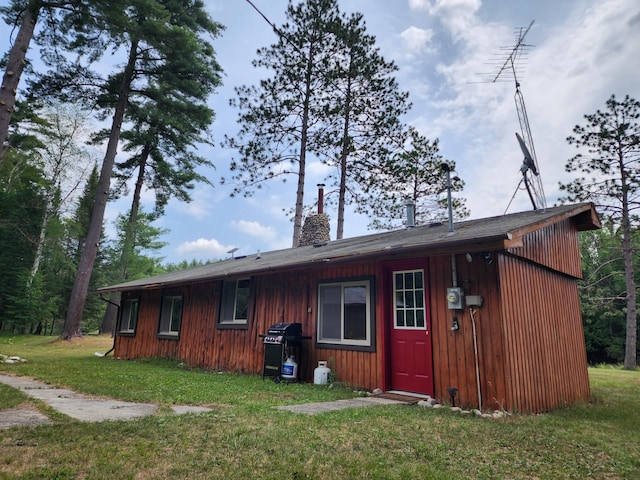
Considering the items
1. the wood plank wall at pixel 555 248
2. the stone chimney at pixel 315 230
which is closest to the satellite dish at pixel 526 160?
the wood plank wall at pixel 555 248

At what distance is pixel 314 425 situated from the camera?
358cm

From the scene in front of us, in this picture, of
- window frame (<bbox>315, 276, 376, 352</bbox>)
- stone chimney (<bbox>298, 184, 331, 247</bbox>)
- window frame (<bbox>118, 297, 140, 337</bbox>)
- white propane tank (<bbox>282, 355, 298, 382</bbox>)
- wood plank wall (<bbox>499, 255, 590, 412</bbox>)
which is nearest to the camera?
wood plank wall (<bbox>499, 255, 590, 412</bbox>)

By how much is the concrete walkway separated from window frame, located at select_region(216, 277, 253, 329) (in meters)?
3.73

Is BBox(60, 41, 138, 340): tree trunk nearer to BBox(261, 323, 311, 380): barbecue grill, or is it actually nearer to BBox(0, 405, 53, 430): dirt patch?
BBox(261, 323, 311, 380): barbecue grill

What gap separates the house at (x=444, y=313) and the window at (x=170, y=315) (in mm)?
2160

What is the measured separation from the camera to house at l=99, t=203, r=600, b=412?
494 cm

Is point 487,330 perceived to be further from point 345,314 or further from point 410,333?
point 345,314

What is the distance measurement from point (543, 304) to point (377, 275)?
264 centimetres

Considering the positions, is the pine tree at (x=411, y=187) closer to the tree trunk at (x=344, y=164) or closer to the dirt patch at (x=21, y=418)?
the tree trunk at (x=344, y=164)

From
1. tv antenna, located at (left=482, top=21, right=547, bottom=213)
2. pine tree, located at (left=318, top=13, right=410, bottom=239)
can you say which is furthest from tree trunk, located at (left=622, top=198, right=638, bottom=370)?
tv antenna, located at (left=482, top=21, right=547, bottom=213)

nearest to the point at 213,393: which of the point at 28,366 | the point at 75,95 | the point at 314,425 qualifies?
the point at 314,425

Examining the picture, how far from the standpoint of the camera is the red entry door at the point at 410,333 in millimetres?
5554

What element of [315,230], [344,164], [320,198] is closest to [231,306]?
[315,230]

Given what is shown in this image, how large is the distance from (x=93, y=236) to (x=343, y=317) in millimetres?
11941
